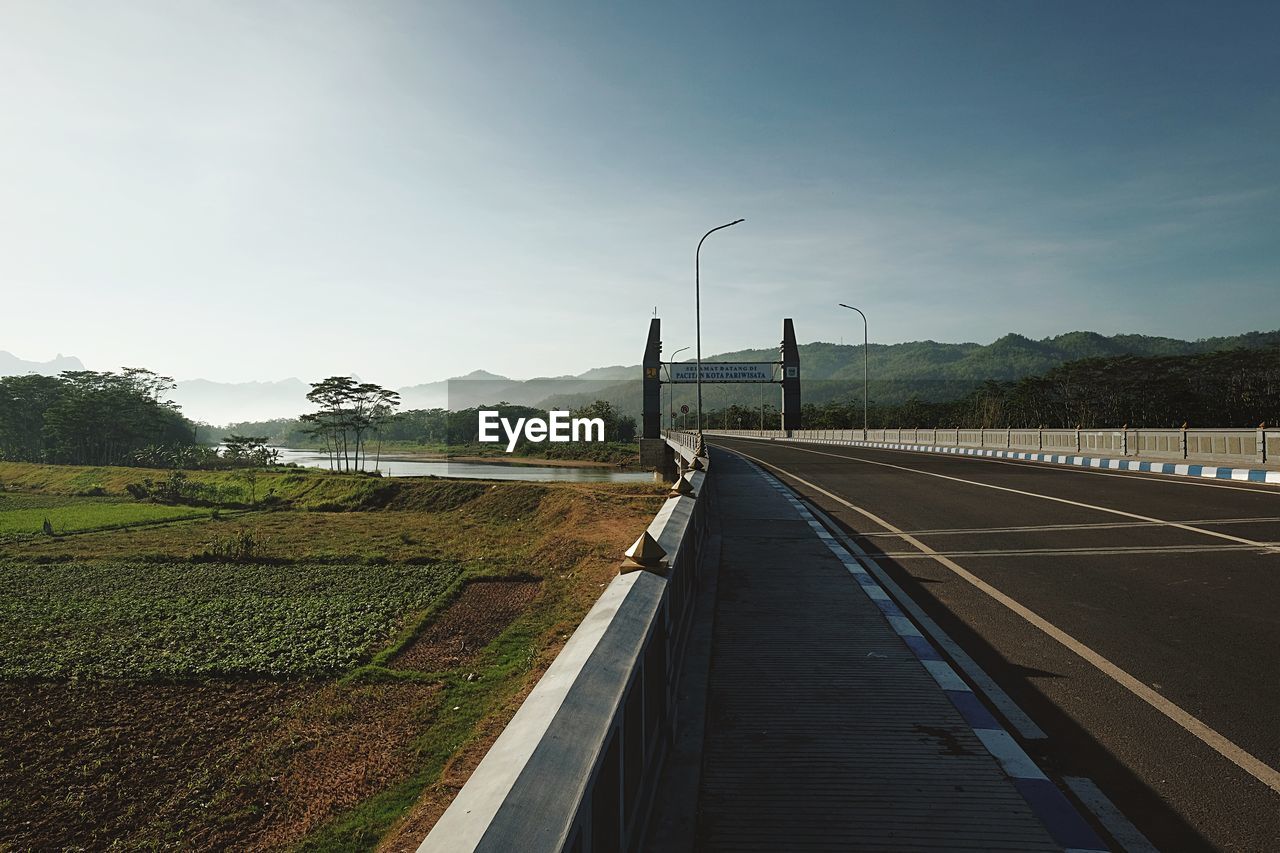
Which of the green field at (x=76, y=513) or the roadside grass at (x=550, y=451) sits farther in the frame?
the roadside grass at (x=550, y=451)

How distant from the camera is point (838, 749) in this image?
359 centimetres

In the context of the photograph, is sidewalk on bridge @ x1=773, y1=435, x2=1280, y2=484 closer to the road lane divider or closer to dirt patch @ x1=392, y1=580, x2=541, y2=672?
the road lane divider

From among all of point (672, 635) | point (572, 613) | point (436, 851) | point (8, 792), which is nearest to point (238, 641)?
point (8, 792)

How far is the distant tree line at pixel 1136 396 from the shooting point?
7506cm

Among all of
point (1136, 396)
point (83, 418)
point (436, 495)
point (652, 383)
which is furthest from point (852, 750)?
point (83, 418)

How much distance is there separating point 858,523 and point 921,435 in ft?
117

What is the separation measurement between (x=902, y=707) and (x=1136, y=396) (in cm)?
10135

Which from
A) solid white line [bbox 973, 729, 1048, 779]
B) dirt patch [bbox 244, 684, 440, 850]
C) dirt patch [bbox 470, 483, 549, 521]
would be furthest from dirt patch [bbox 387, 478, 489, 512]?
solid white line [bbox 973, 729, 1048, 779]

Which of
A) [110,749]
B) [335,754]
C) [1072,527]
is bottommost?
[110,749]

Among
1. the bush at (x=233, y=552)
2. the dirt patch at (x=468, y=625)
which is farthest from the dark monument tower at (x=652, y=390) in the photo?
the dirt patch at (x=468, y=625)

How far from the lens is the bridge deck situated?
9.39ft

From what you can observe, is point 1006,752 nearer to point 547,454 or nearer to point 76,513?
point 76,513

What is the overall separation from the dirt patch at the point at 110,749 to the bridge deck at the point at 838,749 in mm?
7616

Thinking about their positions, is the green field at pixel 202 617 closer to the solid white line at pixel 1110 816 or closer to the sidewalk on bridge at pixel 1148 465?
the solid white line at pixel 1110 816
